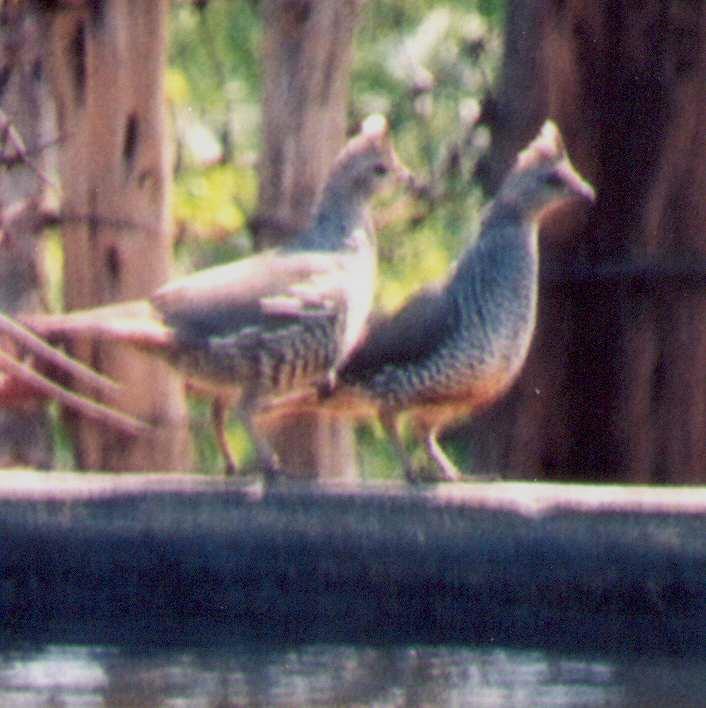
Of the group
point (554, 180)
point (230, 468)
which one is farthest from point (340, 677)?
point (230, 468)

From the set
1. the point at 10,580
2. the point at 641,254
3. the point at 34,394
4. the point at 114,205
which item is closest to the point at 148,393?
the point at 114,205

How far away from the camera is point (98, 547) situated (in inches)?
171

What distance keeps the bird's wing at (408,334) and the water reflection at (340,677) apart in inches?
86.4

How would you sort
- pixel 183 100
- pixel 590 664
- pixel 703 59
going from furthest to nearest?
pixel 183 100, pixel 703 59, pixel 590 664

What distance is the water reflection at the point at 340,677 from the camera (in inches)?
163

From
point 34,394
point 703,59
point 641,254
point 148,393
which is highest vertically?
point 703,59

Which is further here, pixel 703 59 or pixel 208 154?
pixel 208 154

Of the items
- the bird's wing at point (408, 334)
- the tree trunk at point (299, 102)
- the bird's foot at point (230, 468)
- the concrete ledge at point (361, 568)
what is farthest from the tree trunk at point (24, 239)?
the concrete ledge at point (361, 568)

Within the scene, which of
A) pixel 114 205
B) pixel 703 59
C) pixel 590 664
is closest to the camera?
pixel 590 664

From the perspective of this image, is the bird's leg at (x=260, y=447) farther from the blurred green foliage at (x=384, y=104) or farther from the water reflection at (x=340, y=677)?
the blurred green foliage at (x=384, y=104)

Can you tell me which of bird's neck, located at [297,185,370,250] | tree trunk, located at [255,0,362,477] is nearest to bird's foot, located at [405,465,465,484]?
bird's neck, located at [297,185,370,250]

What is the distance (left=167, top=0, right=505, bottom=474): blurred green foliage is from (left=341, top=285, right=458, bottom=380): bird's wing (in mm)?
3271

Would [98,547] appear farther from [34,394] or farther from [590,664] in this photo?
[34,394]

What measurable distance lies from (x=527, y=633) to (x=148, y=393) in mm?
3677
